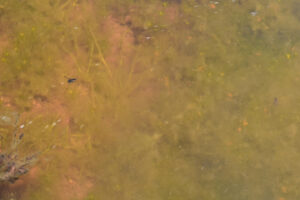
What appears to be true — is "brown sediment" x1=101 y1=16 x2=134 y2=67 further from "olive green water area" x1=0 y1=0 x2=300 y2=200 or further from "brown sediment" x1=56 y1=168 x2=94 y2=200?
"brown sediment" x1=56 y1=168 x2=94 y2=200

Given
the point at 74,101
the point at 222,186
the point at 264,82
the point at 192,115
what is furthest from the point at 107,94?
the point at 264,82

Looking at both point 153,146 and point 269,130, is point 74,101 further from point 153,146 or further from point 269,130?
point 269,130

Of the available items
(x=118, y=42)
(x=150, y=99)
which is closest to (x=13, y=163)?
(x=150, y=99)

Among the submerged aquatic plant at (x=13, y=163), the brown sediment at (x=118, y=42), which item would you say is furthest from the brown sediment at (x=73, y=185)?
the brown sediment at (x=118, y=42)

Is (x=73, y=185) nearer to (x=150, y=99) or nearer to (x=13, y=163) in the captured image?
(x=13, y=163)

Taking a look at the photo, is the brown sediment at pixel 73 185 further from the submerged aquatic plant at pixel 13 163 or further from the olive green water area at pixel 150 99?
the submerged aquatic plant at pixel 13 163

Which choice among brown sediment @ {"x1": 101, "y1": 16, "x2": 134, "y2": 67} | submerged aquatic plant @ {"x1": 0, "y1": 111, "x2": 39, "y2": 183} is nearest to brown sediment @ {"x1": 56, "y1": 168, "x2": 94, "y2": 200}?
submerged aquatic plant @ {"x1": 0, "y1": 111, "x2": 39, "y2": 183}
